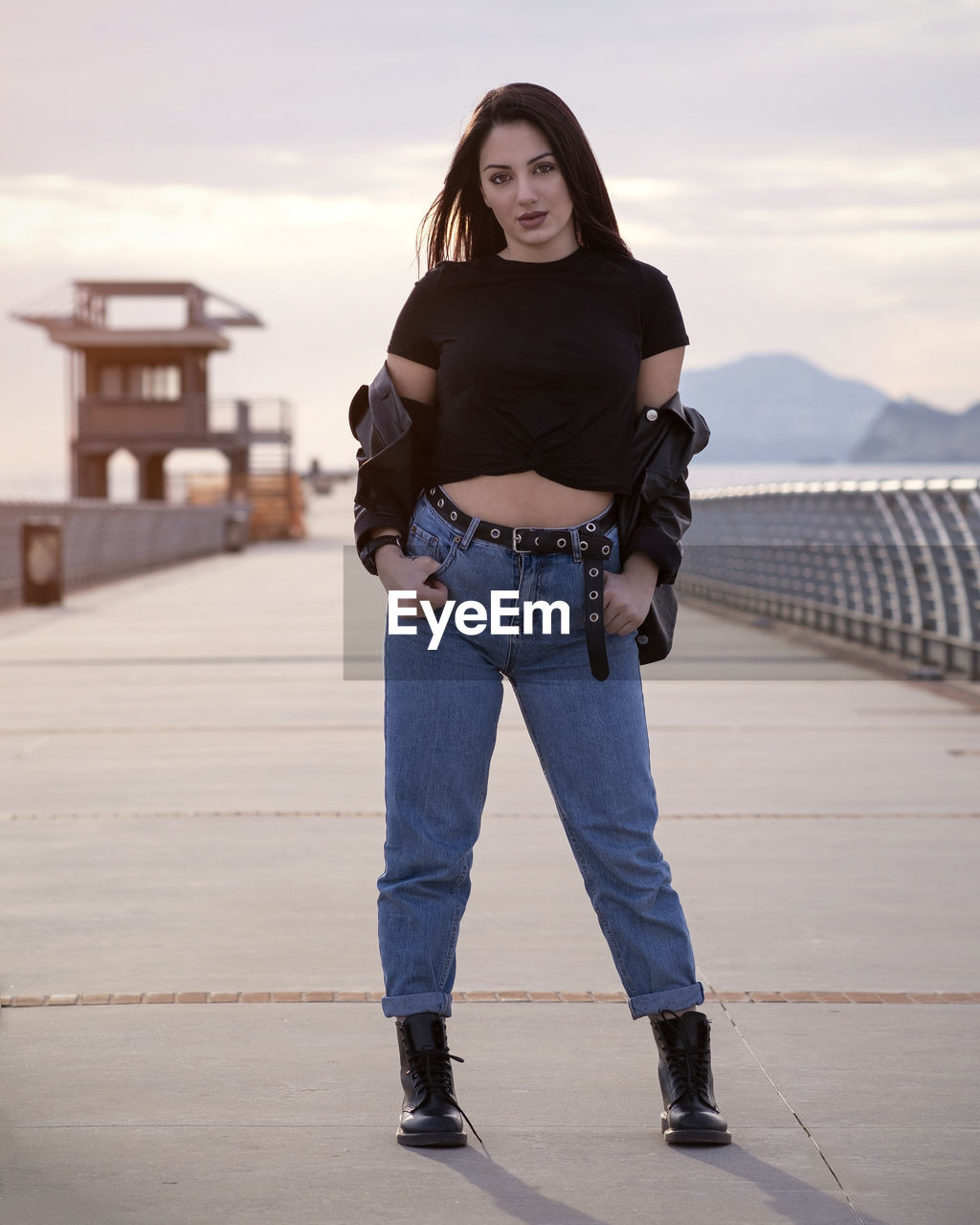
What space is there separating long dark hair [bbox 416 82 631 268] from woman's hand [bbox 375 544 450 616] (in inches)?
24.1

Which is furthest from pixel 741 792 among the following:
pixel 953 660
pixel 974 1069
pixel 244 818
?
pixel 953 660

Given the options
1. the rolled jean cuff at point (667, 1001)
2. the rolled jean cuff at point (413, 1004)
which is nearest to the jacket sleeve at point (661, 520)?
the rolled jean cuff at point (667, 1001)

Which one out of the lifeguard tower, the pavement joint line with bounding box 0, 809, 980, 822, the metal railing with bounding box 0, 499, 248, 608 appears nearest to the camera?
the pavement joint line with bounding box 0, 809, 980, 822

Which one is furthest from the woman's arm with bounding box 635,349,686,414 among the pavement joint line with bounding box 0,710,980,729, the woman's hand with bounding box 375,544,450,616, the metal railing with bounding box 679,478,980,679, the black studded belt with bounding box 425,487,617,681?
the metal railing with bounding box 679,478,980,679

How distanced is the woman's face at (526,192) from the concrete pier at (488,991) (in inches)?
64.2

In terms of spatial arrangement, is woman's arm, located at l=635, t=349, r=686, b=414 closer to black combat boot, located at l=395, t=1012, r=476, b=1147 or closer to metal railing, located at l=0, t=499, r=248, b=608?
black combat boot, located at l=395, t=1012, r=476, b=1147

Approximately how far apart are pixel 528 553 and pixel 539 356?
349 mm

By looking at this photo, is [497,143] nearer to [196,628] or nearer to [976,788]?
[976,788]

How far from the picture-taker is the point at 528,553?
3455mm

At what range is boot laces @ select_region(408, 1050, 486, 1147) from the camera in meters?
3.54

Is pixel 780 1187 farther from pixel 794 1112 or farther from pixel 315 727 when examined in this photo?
pixel 315 727

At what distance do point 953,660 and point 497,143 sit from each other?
33.6 feet

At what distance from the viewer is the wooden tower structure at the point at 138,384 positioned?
2544 inches

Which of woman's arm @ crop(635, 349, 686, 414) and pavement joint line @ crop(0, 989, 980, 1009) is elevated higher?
woman's arm @ crop(635, 349, 686, 414)
